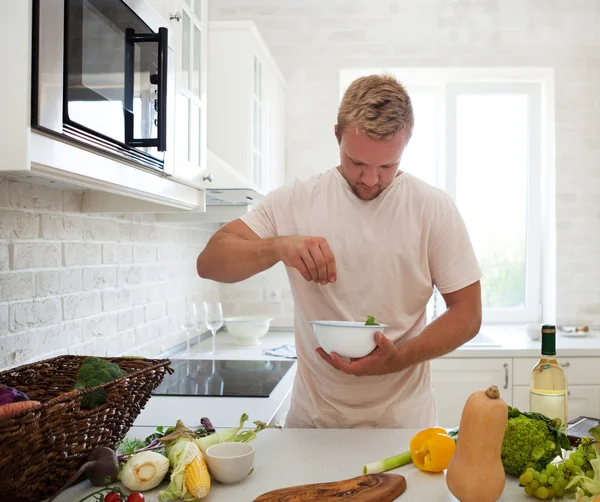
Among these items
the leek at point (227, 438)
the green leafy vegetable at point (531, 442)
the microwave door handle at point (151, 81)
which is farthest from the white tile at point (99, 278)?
the green leafy vegetable at point (531, 442)

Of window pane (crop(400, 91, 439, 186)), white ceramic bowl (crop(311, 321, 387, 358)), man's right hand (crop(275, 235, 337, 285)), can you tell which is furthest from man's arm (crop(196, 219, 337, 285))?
window pane (crop(400, 91, 439, 186))

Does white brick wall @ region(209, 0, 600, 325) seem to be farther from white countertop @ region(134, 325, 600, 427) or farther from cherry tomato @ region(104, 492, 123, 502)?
cherry tomato @ region(104, 492, 123, 502)

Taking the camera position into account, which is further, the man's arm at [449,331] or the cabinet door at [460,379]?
the cabinet door at [460,379]

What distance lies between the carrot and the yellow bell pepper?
0.70 meters

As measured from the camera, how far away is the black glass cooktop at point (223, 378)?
2.27 m

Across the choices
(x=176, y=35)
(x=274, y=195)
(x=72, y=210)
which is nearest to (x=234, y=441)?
(x=274, y=195)

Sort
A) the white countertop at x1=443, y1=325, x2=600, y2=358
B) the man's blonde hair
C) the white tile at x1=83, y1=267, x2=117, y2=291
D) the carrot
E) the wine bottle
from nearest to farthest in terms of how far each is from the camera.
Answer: the carrot → the wine bottle → the man's blonde hair → the white tile at x1=83, y1=267, x2=117, y2=291 → the white countertop at x1=443, y1=325, x2=600, y2=358

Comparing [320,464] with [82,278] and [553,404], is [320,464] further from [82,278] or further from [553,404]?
[82,278]

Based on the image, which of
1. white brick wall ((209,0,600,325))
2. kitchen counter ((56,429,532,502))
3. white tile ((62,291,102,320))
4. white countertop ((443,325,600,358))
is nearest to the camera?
kitchen counter ((56,429,532,502))

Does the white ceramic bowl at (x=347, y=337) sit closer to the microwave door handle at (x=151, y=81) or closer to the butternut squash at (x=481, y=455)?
the butternut squash at (x=481, y=455)

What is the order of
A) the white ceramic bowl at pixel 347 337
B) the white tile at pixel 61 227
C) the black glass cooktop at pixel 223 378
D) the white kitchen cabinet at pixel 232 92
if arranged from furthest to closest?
the white kitchen cabinet at pixel 232 92, the black glass cooktop at pixel 223 378, the white tile at pixel 61 227, the white ceramic bowl at pixel 347 337

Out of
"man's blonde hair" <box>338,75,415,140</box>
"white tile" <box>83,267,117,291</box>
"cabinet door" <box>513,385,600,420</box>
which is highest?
"man's blonde hair" <box>338,75,415,140</box>

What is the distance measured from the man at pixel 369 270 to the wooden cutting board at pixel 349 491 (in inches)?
20.1

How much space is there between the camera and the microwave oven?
1.08 meters
